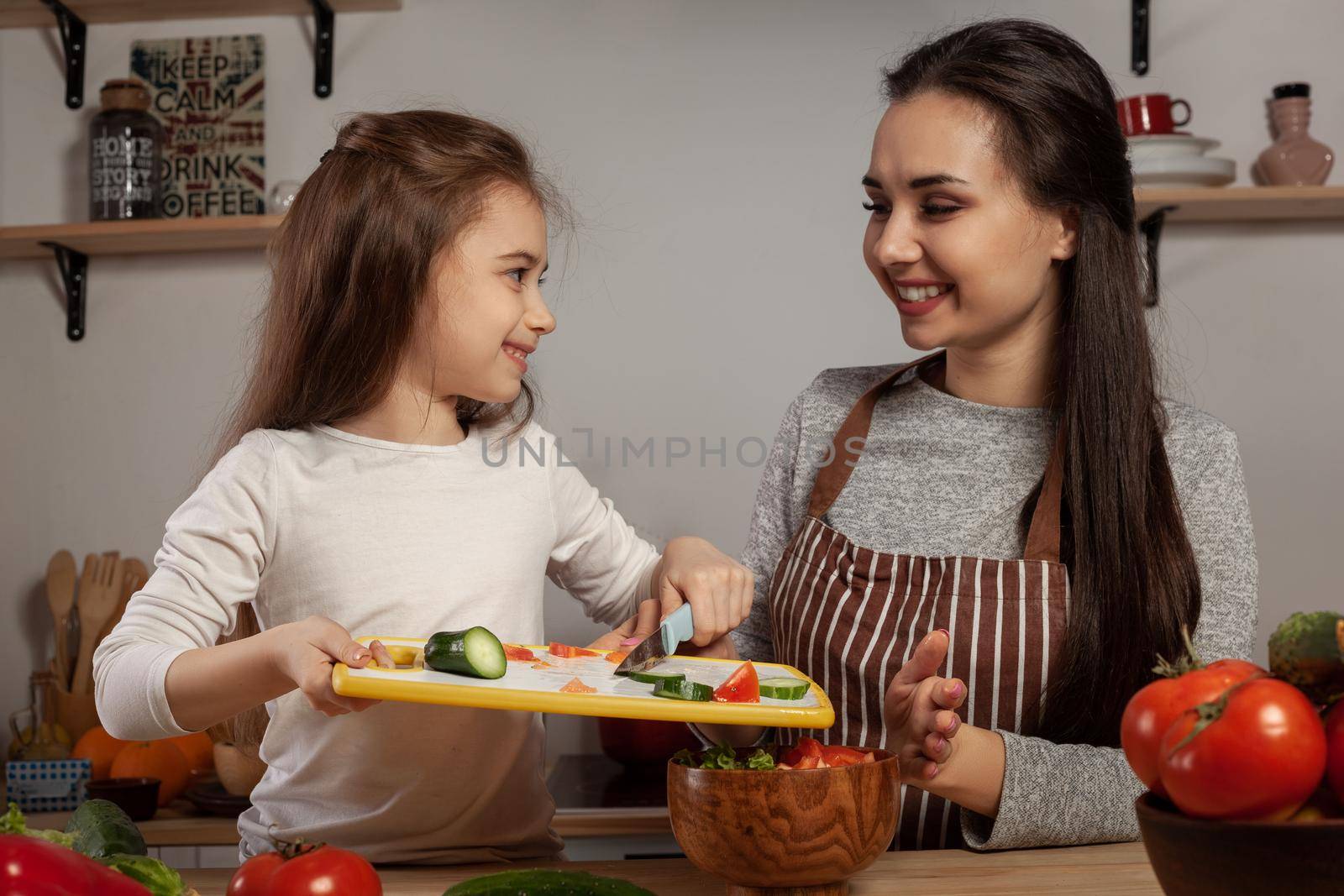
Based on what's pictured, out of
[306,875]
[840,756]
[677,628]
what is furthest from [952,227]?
[306,875]

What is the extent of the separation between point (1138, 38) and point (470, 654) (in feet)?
6.57

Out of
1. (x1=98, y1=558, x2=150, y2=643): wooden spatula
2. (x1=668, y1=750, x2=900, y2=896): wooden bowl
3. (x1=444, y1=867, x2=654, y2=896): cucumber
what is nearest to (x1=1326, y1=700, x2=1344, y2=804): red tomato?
(x1=668, y1=750, x2=900, y2=896): wooden bowl

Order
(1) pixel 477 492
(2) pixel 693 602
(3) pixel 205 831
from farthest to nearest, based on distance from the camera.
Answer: (3) pixel 205 831 → (1) pixel 477 492 → (2) pixel 693 602

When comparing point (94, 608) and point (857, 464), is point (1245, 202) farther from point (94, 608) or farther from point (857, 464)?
point (94, 608)

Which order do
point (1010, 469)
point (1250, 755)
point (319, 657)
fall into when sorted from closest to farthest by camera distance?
point (1250, 755)
point (319, 657)
point (1010, 469)

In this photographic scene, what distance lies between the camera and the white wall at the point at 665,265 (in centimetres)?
230

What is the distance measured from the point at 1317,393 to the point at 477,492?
1.79 meters

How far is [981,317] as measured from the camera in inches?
50.6

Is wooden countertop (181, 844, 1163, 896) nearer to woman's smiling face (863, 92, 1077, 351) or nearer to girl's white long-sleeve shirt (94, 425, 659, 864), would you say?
girl's white long-sleeve shirt (94, 425, 659, 864)

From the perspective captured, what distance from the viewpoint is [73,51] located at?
2.38 meters

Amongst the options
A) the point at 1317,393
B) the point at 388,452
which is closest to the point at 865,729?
the point at 388,452

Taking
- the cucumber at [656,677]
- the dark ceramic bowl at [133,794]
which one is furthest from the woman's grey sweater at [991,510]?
the dark ceramic bowl at [133,794]

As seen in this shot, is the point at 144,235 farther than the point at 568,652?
Yes

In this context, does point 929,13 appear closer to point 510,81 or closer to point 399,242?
point 510,81
